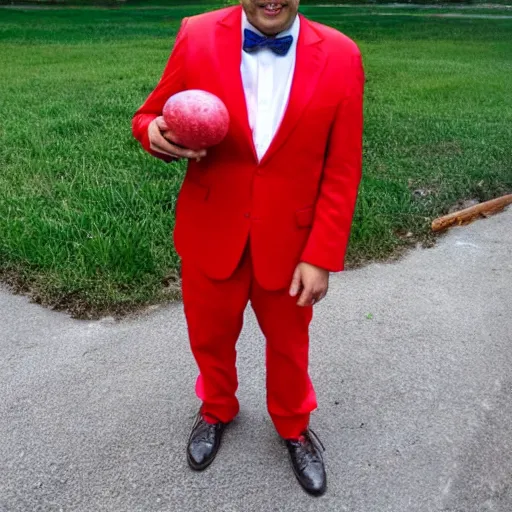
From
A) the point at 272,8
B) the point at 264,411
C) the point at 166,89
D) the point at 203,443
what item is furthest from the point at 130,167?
the point at 272,8

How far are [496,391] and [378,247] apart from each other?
1.42 m

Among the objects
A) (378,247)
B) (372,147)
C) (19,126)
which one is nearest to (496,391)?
(378,247)

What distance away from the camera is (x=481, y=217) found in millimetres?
4703

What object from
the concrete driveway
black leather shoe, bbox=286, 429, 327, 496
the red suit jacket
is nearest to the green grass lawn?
the concrete driveway

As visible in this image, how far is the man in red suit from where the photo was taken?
6.15 feet

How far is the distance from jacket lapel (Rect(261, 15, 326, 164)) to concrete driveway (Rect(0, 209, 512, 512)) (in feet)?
3.94

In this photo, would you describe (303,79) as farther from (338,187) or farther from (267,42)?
(338,187)

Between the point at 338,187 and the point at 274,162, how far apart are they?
200 mm

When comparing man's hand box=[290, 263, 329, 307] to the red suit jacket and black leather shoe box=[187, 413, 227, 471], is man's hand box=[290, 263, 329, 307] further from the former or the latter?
black leather shoe box=[187, 413, 227, 471]

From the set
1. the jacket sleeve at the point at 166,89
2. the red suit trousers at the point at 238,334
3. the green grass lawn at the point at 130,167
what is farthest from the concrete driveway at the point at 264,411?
the jacket sleeve at the point at 166,89

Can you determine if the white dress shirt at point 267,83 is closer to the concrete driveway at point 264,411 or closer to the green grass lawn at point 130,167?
the concrete driveway at point 264,411

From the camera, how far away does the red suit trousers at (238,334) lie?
2139mm

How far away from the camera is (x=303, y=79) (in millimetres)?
1870

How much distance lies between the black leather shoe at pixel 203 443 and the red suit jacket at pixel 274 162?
675 mm
